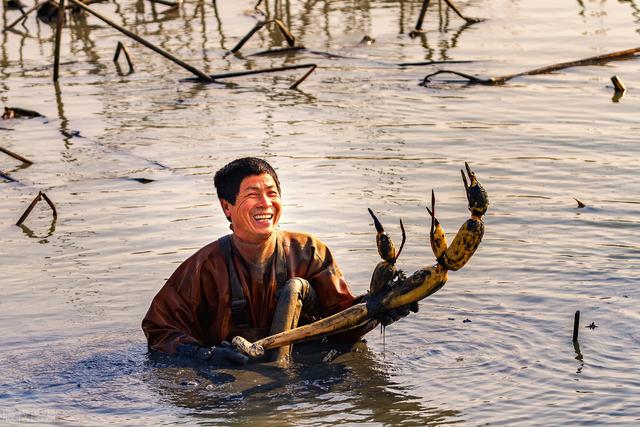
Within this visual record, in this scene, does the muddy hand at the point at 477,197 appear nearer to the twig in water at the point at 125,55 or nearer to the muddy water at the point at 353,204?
the muddy water at the point at 353,204

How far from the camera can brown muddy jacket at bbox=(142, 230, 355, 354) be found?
22.9 feet

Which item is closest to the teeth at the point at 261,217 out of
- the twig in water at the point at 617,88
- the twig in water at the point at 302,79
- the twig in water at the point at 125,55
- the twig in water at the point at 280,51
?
the twig in water at the point at 302,79

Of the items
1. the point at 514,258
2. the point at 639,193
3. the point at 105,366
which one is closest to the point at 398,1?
the point at 639,193

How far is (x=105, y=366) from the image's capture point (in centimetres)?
725

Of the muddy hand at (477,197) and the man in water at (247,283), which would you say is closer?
the muddy hand at (477,197)

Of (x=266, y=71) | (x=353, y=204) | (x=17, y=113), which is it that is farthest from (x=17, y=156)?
(x=266, y=71)

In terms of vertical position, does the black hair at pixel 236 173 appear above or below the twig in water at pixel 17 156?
above

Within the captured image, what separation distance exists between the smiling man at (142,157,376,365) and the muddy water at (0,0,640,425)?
0.73ft

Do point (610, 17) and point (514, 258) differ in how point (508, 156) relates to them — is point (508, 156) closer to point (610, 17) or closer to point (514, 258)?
point (514, 258)

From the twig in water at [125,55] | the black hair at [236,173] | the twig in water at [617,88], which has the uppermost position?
the black hair at [236,173]

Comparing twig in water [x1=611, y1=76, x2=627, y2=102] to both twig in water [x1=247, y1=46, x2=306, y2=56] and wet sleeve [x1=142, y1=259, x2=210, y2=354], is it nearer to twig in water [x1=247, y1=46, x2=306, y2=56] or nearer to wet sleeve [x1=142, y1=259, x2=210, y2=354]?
twig in water [x1=247, y1=46, x2=306, y2=56]

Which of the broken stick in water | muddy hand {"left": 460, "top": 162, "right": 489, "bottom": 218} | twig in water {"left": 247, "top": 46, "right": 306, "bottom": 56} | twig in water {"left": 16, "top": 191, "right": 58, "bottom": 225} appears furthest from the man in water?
twig in water {"left": 247, "top": 46, "right": 306, "bottom": 56}

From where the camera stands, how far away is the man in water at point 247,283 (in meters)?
6.88

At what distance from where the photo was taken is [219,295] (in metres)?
6.96
